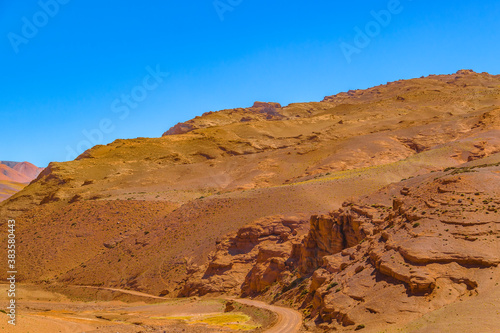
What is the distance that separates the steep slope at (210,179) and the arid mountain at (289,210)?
0.21 metres

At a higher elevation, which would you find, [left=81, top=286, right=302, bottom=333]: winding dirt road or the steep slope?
the steep slope

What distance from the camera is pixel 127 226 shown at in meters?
56.6

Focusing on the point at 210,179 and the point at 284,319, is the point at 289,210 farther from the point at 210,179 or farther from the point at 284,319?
the point at 210,179

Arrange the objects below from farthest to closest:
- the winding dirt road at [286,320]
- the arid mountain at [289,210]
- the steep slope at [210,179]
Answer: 1. the steep slope at [210,179]
2. the winding dirt road at [286,320]
3. the arid mountain at [289,210]

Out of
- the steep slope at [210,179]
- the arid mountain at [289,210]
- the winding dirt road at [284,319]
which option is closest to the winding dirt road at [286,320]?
the winding dirt road at [284,319]

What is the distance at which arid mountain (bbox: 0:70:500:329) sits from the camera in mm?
21938

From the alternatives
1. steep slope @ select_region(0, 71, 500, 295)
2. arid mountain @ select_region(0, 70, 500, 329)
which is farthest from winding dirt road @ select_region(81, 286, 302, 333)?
steep slope @ select_region(0, 71, 500, 295)

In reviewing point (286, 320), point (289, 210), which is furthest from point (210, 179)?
point (286, 320)

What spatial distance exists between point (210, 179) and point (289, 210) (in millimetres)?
30085

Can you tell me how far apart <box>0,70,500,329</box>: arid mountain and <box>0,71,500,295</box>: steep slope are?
21cm

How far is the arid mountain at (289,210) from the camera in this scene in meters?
21.9

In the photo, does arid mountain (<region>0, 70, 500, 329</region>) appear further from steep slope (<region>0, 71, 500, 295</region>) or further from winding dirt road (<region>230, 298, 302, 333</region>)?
winding dirt road (<region>230, 298, 302, 333</region>)

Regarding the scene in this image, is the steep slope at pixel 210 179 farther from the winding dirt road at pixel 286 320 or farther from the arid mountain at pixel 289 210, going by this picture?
the winding dirt road at pixel 286 320

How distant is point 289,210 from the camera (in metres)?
46.0
